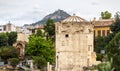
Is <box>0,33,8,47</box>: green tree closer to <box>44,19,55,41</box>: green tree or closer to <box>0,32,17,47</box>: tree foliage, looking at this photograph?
<box>0,32,17,47</box>: tree foliage

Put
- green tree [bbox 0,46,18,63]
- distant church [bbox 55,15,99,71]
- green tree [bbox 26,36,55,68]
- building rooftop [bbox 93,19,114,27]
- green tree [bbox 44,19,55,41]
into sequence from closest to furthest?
distant church [bbox 55,15,99,71] → green tree [bbox 26,36,55,68] → green tree [bbox 0,46,18,63] → green tree [bbox 44,19,55,41] → building rooftop [bbox 93,19,114,27]

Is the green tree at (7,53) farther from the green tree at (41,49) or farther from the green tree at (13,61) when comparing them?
the green tree at (13,61)

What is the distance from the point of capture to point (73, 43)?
52469 mm

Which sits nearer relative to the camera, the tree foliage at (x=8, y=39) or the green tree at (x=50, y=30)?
the green tree at (x=50, y=30)

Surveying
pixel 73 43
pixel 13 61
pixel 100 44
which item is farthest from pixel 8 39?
pixel 73 43

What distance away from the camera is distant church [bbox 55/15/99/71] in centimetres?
5212

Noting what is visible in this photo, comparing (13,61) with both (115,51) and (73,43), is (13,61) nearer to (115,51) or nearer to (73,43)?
(73,43)

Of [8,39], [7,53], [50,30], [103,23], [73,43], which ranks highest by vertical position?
[103,23]

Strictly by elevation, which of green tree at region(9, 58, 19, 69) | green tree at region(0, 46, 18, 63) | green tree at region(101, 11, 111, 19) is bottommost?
green tree at region(9, 58, 19, 69)

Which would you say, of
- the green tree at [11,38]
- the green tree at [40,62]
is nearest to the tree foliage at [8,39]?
the green tree at [11,38]

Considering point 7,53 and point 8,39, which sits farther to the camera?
point 8,39

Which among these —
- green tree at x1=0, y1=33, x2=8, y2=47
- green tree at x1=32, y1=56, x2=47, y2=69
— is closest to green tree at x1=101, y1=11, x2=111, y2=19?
green tree at x1=0, y1=33, x2=8, y2=47

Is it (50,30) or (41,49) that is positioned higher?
(50,30)

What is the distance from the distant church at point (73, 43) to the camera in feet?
171
